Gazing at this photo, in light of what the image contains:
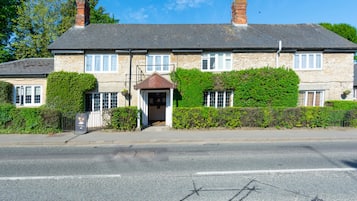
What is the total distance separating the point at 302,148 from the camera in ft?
24.3

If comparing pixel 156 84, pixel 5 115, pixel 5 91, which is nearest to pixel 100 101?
pixel 156 84

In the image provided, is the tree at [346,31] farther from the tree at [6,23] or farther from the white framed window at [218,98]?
the tree at [6,23]

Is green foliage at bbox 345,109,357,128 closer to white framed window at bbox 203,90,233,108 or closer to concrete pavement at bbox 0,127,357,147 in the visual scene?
concrete pavement at bbox 0,127,357,147

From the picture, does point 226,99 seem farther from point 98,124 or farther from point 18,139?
point 18,139

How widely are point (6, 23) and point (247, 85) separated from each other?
34.3 meters

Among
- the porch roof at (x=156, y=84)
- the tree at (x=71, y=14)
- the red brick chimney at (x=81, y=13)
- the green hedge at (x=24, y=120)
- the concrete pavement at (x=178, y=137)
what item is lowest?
the concrete pavement at (x=178, y=137)

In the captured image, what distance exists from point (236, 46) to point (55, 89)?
13.3m

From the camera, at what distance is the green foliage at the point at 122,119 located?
10750 mm

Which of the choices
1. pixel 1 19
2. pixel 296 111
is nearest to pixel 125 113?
pixel 296 111

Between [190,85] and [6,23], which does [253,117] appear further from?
[6,23]

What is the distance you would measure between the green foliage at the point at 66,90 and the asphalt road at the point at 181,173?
5371 millimetres

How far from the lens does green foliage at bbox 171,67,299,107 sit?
12945 millimetres

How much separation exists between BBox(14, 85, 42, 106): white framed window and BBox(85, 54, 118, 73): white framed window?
15.3 ft

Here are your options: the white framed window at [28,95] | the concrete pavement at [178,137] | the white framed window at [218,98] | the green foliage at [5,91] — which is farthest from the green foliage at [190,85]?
the green foliage at [5,91]
